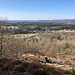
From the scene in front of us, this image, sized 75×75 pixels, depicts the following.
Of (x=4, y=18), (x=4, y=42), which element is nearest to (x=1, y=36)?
(x=4, y=42)

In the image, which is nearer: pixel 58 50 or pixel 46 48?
pixel 58 50

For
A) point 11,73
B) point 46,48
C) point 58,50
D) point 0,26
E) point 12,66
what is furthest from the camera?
point 46,48

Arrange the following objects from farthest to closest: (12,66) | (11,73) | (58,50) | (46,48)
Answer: (46,48) → (58,50) → (12,66) → (11,73)

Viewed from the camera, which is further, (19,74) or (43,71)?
(43,71)

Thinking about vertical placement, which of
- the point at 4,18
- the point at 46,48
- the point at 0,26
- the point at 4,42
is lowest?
the point at 46,48

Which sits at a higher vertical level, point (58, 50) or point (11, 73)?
point (11, 73)

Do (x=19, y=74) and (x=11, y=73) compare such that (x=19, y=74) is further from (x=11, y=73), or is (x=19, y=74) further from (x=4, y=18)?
(x=4, y=18)

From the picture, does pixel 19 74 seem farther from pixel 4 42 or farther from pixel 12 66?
pixel 4 42

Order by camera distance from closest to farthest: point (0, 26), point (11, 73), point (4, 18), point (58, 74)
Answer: point (11, 73) < point (58, 74) < point (0, 26) < point (4, 18)

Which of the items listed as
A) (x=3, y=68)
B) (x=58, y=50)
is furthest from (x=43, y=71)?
(x=58, y=50)
